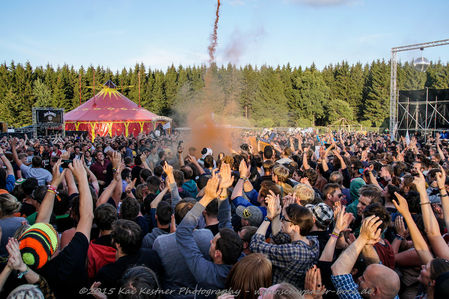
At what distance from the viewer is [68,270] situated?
100 inches

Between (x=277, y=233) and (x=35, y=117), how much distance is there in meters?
24.8

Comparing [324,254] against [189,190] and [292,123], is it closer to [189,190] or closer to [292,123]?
[189,190]

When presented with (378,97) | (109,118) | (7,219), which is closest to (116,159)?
(7,219)

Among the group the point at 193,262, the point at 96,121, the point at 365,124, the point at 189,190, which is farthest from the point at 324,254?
the point at 365,124

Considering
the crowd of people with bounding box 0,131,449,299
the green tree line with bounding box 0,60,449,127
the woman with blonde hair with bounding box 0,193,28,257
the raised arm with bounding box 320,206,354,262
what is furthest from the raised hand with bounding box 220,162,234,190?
the green tree line with bounding box 0,60,449,127

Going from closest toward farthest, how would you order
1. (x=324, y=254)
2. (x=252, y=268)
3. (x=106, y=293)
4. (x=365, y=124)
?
(x=252, y=268) < (x=106, y=293) < (x=324, y=254) < (x=365, y=124)

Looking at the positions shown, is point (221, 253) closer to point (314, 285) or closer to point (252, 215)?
point (314, 285)

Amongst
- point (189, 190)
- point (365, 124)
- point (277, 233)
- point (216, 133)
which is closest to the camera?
point (277, 233)

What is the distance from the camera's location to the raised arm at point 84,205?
2748mm

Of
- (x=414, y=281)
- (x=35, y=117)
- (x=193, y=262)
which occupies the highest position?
(x=35, y=117)

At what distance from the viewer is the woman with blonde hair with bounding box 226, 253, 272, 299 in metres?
2.20

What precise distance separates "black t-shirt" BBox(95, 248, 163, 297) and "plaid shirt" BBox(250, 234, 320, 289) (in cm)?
87

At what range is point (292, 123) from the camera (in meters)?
67.0

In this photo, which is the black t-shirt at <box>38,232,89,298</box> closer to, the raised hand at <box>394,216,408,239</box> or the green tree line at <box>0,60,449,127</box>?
the raised hand at <box>394,216,408,239</box>
